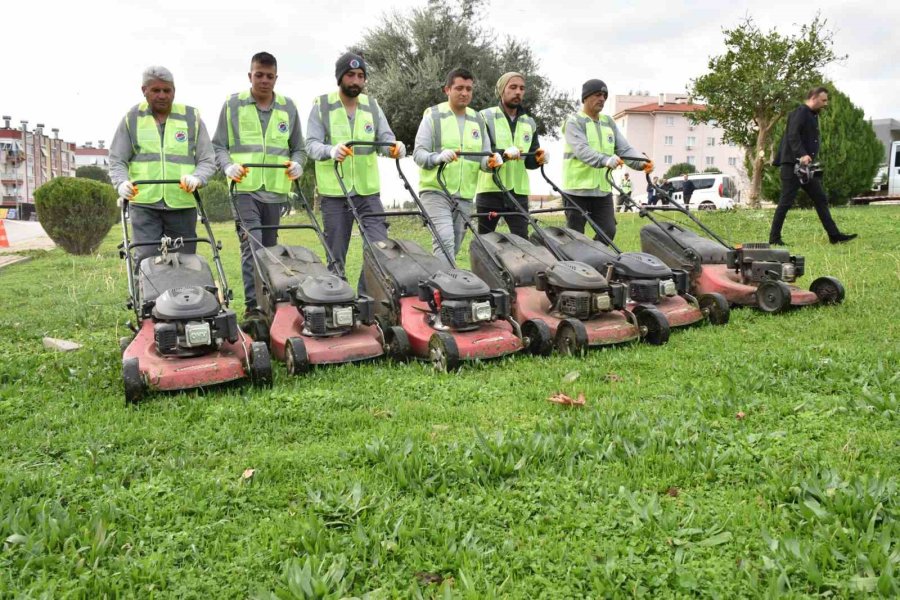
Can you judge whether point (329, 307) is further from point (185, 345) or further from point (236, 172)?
point (236, 172)

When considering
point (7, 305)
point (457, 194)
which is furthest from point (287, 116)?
point (7, 305)

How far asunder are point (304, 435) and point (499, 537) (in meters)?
1.38

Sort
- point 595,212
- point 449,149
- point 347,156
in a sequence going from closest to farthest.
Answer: point 347,156 < point 449,149 < point 595,212

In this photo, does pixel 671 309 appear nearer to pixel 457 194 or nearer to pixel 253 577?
pixel 457 194

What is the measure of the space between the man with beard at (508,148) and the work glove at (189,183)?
2403 millimetres

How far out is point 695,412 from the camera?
3.61 m

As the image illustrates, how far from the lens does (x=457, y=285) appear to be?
5.01 meters

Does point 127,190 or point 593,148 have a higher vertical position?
point 593,148

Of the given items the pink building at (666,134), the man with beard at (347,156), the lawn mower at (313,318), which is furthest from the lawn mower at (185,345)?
the pink building at (666,134)

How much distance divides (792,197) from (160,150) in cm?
710

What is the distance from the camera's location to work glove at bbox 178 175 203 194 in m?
5.11

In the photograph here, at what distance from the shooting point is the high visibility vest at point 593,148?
6684 millimetres

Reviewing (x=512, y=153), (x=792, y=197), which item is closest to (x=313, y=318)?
(x=512, y=153)

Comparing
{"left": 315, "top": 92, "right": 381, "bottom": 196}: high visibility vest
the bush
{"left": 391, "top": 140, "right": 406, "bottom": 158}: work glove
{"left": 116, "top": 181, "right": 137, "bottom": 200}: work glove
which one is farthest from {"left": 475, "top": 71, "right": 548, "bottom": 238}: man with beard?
the bush
